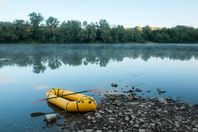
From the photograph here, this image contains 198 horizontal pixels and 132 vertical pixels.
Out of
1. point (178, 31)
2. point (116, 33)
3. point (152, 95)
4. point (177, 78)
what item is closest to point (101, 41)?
point (116, 33)

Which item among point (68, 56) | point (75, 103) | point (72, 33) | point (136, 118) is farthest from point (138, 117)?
point (72, 33)

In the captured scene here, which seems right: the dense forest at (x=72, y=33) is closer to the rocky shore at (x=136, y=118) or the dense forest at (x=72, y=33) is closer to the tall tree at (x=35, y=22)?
the tall tree at (x=35, y=22)

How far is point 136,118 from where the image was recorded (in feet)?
33.3

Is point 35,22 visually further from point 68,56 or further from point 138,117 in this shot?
point 138,117

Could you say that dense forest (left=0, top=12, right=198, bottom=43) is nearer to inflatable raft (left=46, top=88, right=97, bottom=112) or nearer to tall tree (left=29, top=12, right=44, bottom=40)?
tall tree (left=29, top=12, right=44, bottom=40)

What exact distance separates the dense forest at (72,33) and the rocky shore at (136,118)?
7921 centimetres

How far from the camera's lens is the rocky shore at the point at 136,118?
925cm

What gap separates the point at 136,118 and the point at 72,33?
84.5 metres

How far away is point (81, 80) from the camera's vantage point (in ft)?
65.2

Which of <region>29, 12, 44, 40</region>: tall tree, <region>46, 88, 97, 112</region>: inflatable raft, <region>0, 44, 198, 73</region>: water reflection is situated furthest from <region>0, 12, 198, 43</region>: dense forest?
<region>46, 88, 97, 112</region>: inflatable raft

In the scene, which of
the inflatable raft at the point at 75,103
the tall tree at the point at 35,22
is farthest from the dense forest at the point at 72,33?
the inflatable raft at the point at 75,103

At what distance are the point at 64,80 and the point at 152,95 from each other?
8.16 meters

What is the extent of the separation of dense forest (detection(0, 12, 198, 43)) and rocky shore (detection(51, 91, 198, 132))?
79210 mm

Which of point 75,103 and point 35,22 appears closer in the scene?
point 75,103
